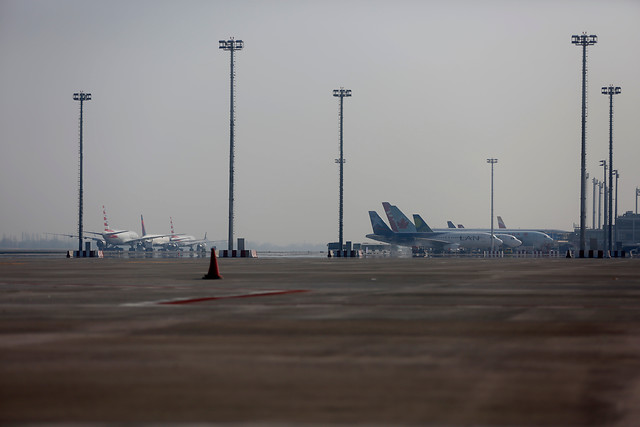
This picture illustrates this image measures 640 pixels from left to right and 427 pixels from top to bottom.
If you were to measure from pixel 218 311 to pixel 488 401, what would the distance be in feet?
29.3

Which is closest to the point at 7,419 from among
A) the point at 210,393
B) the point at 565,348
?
the point at 210,393

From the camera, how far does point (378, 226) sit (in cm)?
13812

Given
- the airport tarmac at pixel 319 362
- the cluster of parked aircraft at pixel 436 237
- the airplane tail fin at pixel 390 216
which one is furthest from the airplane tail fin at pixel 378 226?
the airport tarmac at pixel 319 362

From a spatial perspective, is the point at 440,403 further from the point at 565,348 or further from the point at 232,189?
the point at 232,189

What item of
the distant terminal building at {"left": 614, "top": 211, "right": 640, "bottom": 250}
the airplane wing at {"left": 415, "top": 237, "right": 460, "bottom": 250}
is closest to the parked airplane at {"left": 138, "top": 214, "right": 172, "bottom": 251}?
the airplane wing at {"left": 415, "top": 237, "right": 460, "bottom": 250}

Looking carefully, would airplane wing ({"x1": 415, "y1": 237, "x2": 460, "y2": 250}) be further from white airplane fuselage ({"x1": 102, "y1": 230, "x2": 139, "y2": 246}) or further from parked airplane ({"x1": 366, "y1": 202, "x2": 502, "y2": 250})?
white airplane fuselage ({"x1": 102, "y1": 230, "x2": 139, "y2": 246})

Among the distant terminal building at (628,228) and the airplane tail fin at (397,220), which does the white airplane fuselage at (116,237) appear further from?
the distant terminal building at (628,228)

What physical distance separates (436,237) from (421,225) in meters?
7.55

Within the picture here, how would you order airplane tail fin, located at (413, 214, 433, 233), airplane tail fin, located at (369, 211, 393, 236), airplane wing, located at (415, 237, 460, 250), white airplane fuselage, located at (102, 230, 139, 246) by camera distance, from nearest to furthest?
1. airplane wing, located at (415, 237, 460, 250)
2. airplane tail fin, located at (369, 211, 393, 236)
3. airplane tail fin, located at (413, 214, 433, 233)
4. white airplane fuselage, located at (102, 230, 139, 246)

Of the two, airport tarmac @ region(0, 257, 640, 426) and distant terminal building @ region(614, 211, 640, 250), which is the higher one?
distant terminal building @ region(614, 211, 640, 250)

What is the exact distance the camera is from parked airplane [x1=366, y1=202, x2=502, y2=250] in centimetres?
13550

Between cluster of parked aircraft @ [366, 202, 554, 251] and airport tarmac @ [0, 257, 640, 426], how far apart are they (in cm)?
11715

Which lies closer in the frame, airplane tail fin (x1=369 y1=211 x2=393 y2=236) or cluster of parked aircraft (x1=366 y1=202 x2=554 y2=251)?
cluster of parked aircraft (x1=366 y1=202 x2=554 y2=251)

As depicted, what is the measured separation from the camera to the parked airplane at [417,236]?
136 m
